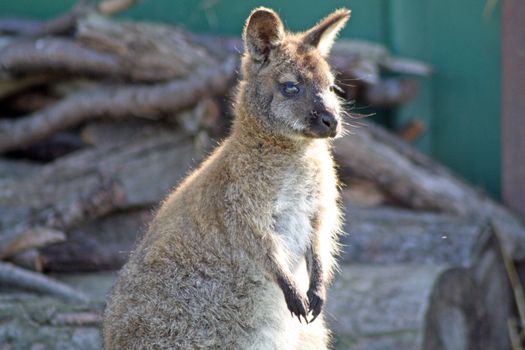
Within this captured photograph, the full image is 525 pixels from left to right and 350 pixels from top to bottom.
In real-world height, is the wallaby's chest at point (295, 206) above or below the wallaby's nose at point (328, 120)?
below

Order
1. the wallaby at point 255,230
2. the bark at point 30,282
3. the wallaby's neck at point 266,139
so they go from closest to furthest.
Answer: the wallaby at point 255,230 → the wallaby's neck at point 266,139 → the bark at point 30,282

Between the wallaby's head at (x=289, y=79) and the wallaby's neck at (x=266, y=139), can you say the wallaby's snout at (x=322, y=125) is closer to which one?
the wallaby's head at (x=289, y=79)

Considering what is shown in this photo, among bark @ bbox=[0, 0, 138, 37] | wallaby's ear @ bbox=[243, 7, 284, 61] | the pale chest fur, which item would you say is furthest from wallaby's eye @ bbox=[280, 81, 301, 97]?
bark @ bbox=[0, 0, 138, 37]

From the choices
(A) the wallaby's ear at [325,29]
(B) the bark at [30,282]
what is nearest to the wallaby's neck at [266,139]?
(A) the wallaby's ear at [325,29]

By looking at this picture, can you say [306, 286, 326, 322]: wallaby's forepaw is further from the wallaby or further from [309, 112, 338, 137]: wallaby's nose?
[309, 112, 338, 137]: wallaby's nose

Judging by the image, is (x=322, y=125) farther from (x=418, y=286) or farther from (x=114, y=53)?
(x=114, y=53)

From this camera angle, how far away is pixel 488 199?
26.8 ft

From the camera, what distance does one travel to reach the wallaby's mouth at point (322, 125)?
4891 mm

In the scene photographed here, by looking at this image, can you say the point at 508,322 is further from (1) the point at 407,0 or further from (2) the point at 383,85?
(1) the point at 407,0

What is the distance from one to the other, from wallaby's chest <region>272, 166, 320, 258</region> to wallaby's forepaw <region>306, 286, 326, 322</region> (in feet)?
0.83

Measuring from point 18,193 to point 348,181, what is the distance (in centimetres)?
282

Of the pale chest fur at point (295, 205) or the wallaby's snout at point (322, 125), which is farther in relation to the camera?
the pale chest fur at point (295, 205)

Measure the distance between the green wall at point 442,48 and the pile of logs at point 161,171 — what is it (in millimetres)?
276

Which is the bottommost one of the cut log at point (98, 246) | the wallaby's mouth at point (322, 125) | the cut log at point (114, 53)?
the cut log at point (98, 246)
